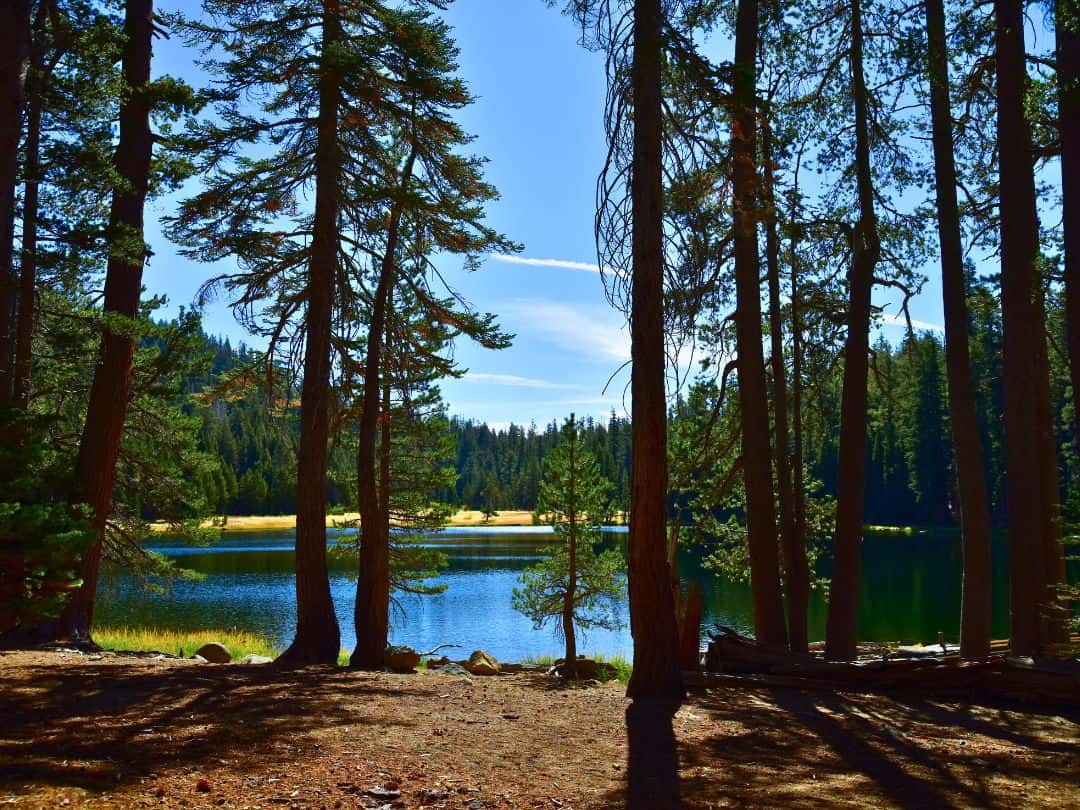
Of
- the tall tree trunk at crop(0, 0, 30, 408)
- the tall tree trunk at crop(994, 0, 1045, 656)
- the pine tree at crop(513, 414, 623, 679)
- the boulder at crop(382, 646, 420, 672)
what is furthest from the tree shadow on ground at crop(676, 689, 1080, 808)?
the pine tree at crop(513, 414, 623, 679)

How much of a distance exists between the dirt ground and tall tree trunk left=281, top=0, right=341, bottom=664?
2.19 meters

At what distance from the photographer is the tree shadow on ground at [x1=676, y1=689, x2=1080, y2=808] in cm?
423

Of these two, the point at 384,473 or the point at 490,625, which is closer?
the point at 384,473

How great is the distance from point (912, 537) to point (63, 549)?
58.1 meters

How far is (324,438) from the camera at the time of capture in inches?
384

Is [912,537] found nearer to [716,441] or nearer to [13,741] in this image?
[716,441]

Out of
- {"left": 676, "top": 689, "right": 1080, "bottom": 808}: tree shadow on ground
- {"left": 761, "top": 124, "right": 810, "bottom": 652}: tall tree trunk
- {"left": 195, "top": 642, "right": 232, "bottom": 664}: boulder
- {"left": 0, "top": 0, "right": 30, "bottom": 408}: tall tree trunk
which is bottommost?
{"left": 195, "top": 642, "right": 232, "bottom": 664}: boulder

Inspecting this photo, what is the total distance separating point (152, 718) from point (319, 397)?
16.5ft

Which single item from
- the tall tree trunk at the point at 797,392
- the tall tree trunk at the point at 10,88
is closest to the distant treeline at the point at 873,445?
the tall tree trunk at the point at 797,392

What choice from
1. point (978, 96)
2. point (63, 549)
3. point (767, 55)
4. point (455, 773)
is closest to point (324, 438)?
point (63, 549)

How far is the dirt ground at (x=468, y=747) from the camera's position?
12.7 feet

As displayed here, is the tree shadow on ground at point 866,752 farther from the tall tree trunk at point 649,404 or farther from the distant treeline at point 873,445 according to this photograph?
the distant treeline at point 873,445

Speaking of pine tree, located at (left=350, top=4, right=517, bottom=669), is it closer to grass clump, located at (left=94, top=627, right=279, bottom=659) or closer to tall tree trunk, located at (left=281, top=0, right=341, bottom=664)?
tall tree trunk, located at (left=281, top=0, right=341, bottom=664)

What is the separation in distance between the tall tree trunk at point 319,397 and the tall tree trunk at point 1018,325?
7.34 metres
